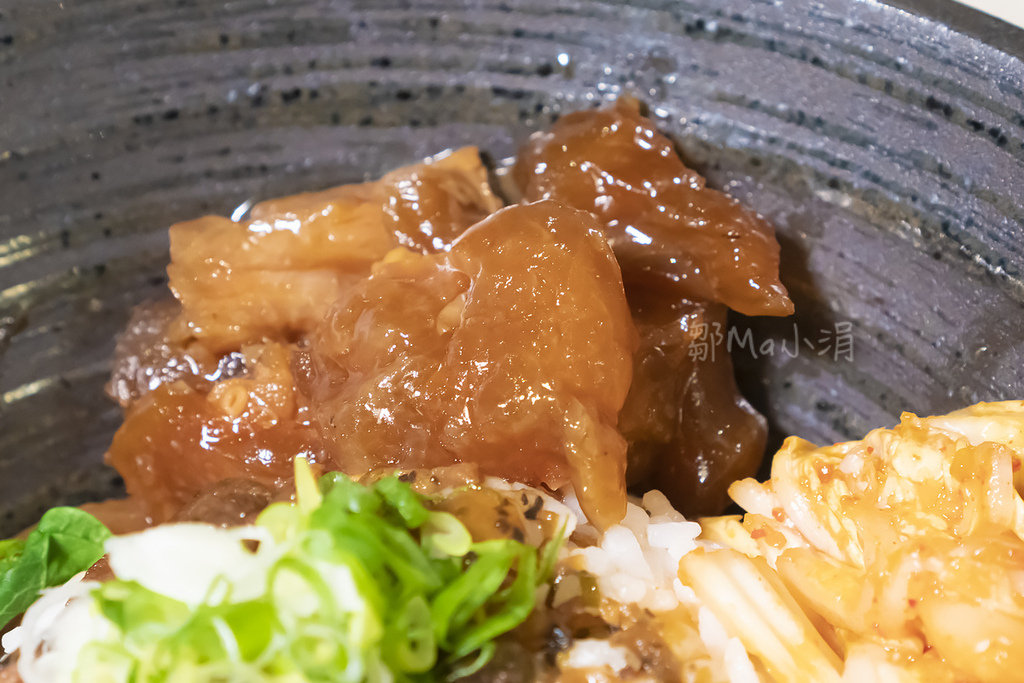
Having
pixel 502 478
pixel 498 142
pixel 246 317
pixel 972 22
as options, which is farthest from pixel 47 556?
pixel 972 22

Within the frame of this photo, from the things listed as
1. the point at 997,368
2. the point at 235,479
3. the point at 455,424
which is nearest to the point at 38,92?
the point at 235,479

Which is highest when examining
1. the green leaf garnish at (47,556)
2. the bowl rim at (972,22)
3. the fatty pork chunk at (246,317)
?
the bowl rim at (972,22)

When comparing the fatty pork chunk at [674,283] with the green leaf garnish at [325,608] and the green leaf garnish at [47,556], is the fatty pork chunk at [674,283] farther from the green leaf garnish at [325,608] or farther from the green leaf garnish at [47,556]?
the green leaf garnish at [47,556]

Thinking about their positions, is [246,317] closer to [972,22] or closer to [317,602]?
[317,602]

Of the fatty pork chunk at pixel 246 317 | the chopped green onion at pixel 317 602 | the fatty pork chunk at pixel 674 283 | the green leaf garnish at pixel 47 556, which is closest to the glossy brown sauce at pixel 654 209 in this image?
the fatty pork chunk at pixel 674 283

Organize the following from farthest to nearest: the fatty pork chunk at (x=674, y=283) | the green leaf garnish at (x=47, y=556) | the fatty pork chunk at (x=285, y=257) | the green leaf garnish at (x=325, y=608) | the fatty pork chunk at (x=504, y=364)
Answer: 1. the fatty pork chunk at (x=285, y=257)
2. the fatty pork chunk at (x=674, y=283)
3. the green leaf garnish at (x=47, y=556)
4. the fatty pork chunk at (x=504, y=364)
5. the green leaf garnish at (x=325, y=608)

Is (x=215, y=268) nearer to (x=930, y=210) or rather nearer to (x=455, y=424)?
(x=455, y=424)
